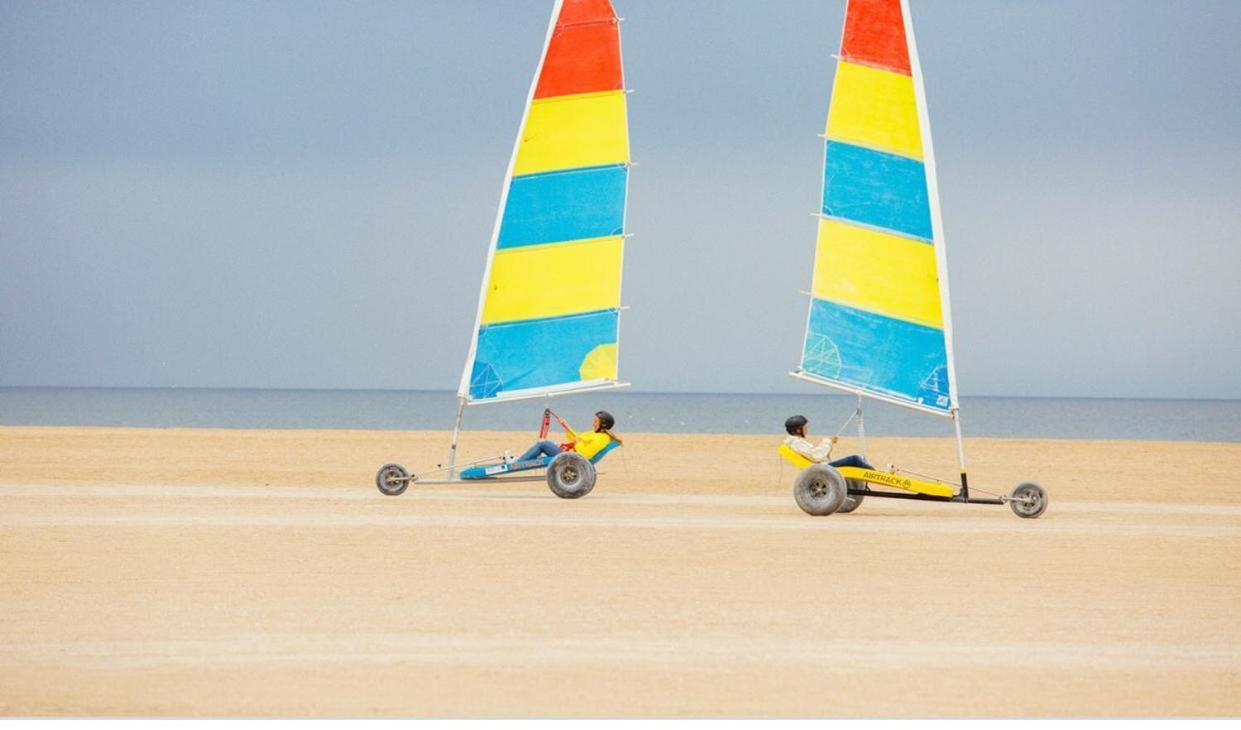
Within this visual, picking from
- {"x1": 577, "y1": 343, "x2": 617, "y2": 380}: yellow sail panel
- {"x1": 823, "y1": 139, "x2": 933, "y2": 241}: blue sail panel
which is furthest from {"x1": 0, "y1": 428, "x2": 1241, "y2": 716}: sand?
{"x1": 823, "y1": 139, "x2": 933, "y2": 241}: blue sail panel

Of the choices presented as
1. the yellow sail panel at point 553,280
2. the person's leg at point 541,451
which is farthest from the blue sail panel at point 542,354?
the person's leg at point 541,451

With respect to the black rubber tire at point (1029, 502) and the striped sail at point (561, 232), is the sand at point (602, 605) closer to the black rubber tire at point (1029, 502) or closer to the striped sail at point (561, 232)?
the black rubber tire at point (1029, 502)

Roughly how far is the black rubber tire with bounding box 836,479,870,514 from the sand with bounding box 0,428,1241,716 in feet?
0.55

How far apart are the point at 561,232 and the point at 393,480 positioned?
3.43 metres

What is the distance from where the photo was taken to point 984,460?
3022cm

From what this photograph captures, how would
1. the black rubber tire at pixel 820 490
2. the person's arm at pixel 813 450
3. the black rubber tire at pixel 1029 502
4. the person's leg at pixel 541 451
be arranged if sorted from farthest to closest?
the person's leg at pixel 541 451
the black rubber tire at pixel 1029 502
the person's arm at pixel 813 450
the black rubber tire at pixel 820 490

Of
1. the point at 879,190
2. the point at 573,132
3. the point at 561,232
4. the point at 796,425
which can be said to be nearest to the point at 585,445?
the point at 561,232

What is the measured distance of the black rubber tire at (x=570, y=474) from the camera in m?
18.2

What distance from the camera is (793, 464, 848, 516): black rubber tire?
16.2 meters

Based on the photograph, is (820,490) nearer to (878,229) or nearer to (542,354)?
(878,229)

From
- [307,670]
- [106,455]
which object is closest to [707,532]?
[307,670]

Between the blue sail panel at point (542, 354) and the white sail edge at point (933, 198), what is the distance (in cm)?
410

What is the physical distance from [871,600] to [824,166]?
7.43 m

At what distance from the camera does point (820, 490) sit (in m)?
16.3
